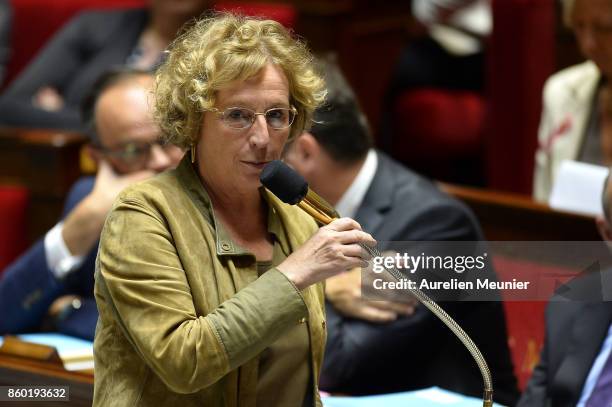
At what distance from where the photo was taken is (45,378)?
6.15 feet

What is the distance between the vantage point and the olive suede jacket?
138 cm

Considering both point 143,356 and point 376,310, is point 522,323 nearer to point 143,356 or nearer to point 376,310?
point 376,310

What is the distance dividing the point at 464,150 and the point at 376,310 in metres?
2.03

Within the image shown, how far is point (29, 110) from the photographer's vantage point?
3.61 metres

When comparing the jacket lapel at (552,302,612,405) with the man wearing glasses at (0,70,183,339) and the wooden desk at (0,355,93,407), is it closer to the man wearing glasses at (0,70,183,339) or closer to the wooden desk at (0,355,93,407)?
the wooden desk at (0,355,93,407)

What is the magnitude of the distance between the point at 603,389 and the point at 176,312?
0.76 meters

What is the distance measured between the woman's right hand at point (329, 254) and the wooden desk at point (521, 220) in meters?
1.25

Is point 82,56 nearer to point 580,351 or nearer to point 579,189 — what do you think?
point 579,189

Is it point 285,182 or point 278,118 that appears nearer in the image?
point 285,182

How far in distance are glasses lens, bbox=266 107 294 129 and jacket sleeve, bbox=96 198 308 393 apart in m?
0.21

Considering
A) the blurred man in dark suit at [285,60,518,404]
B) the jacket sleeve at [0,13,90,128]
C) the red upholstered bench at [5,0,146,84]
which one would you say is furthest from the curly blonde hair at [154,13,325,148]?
the red upholstered bench at [5,0,146,84]

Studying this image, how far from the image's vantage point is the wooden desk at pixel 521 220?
2.56 meters

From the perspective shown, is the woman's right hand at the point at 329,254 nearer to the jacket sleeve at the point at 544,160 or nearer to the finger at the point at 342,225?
the finger at the point at 342,225

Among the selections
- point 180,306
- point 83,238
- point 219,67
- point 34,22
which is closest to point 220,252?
point 180,306
